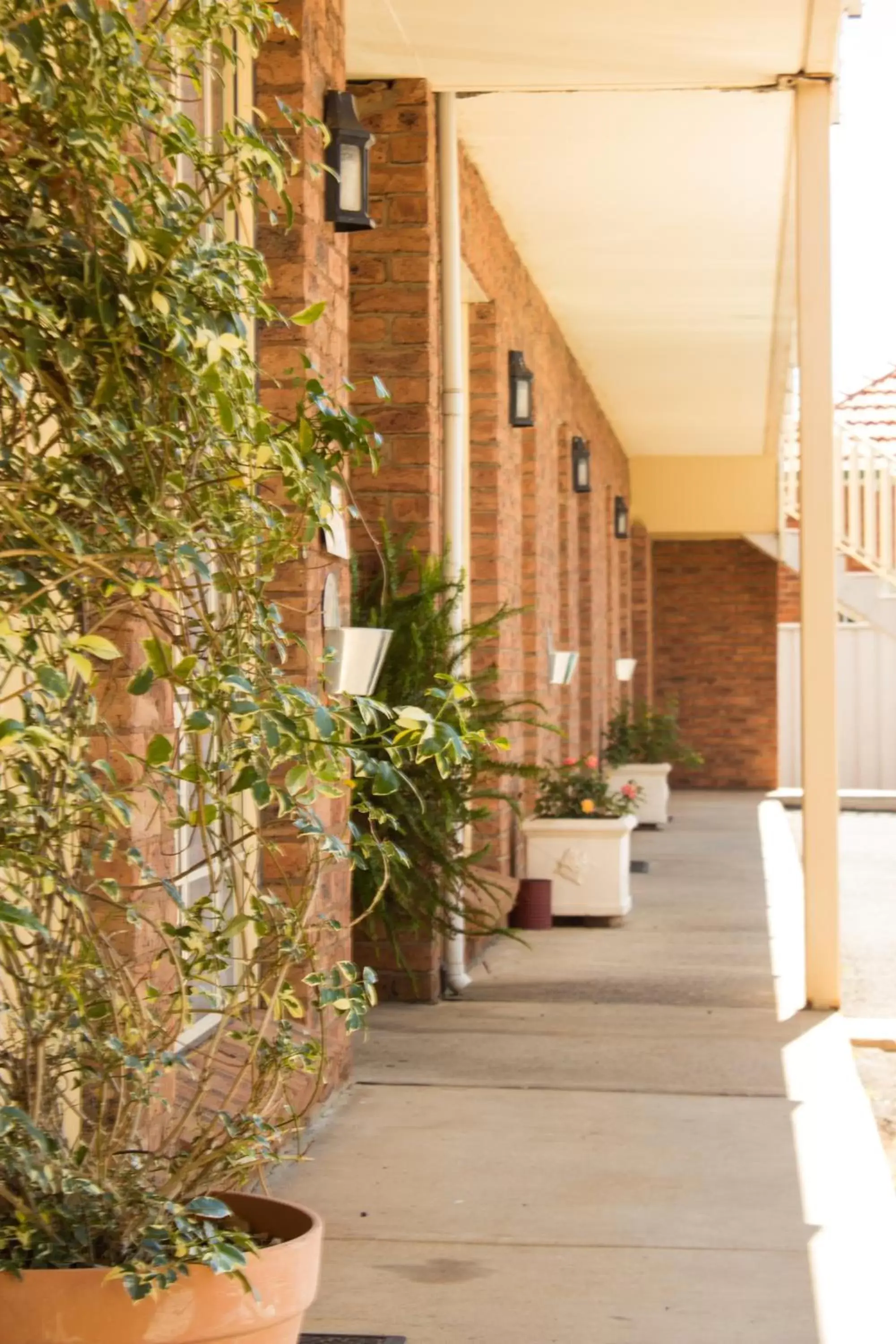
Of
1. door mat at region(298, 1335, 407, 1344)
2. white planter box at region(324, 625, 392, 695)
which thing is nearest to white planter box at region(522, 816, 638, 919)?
white planter box at region(324, 625, 392, 695)

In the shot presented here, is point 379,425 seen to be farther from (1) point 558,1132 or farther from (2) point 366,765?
(2) point 366,765

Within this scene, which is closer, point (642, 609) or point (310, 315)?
point (310, 315)

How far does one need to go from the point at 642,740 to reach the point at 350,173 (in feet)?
27.3

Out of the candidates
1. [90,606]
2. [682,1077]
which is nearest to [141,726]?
[90,606]

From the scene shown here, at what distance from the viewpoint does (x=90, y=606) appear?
2.22 meters

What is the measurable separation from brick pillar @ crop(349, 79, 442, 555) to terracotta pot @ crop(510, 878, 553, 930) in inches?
86.2

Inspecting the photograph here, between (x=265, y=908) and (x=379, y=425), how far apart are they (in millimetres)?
3392

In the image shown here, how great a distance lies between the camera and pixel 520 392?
7168mm

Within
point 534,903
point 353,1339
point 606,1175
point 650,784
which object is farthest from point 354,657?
point 650,784

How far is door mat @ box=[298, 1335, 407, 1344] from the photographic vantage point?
259 centimetres

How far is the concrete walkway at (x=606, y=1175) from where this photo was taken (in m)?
2.76

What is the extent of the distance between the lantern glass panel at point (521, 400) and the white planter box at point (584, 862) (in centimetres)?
179

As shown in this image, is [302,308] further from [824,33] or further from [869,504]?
[869,504]

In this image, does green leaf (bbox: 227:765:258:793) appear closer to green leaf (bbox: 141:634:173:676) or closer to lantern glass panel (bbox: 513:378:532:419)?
green leaf (bbox: 141:634:173:676)
